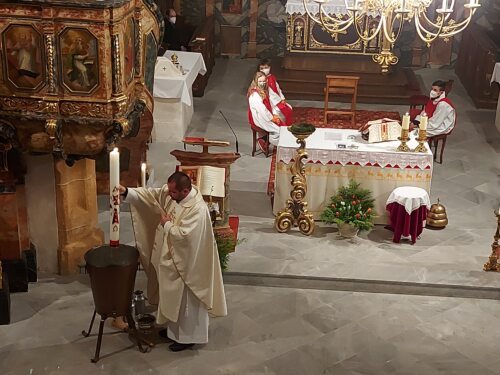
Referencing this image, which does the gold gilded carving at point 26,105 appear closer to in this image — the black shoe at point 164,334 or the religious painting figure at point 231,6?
the black shoe at point 164,334

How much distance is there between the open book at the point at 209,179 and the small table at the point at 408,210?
220 cm

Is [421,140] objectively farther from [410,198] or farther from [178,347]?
[178,347]

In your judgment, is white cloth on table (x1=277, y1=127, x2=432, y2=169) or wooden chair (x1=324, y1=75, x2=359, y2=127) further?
wooden chair (x1=324, y1=75, x2=359, y2=127)

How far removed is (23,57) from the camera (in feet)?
26.6

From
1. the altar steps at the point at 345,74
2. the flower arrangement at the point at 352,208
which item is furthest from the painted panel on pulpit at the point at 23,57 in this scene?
the altar steps at the point at 345,74

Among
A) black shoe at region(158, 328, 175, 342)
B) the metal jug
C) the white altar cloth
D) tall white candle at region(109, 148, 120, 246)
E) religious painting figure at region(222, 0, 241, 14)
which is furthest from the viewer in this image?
religious painting figure at region(222, 0, 241, 14)

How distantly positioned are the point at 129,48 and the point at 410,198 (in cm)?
404

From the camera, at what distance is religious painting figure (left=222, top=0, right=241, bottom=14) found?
19000 mm

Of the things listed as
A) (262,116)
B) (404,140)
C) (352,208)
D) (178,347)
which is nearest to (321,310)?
(178,347)

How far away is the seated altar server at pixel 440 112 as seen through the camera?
12.9m

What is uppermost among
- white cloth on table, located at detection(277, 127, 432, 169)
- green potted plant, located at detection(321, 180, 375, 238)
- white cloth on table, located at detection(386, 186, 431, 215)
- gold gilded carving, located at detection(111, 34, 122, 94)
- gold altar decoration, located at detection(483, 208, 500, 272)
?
gold gilded carving, located at detection(111, 34, 122, 94)

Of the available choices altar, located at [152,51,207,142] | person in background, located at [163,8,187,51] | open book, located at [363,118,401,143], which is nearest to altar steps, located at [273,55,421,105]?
person in background, located at [163,8,187,51]

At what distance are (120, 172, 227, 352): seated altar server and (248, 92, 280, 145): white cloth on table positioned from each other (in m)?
4.65

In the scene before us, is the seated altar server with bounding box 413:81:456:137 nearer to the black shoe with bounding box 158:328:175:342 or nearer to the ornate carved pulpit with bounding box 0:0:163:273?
the ornate carved pulpit with bounding box 0:0:163:273
